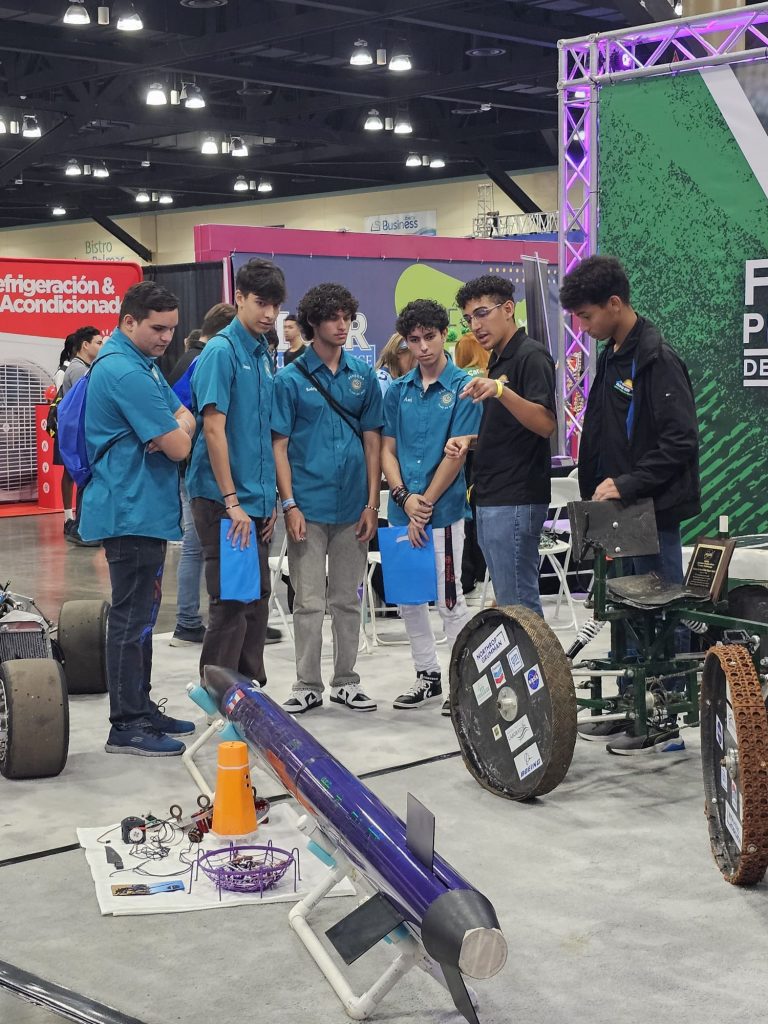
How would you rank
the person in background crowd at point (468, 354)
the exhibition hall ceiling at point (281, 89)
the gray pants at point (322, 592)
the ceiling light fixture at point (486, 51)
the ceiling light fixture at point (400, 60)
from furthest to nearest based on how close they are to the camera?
1. the ceiling light fixture at point (486, 51)
2. the ceiling light fixture at point (400, 60)
3. the exhibition hall ceiling at point (281, 89)
4. the person in background crowd at point (468, 354)
5. the gray pants at point (322, 592)

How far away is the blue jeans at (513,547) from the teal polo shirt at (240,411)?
2.78 ft

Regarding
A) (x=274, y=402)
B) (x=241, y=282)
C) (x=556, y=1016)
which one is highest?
(x=241, y=282)

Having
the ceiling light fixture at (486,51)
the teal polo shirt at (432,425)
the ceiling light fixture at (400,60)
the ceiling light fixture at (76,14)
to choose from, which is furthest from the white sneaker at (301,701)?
the ceiling light fixture at (486,51)

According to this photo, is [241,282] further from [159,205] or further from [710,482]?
[159,205]

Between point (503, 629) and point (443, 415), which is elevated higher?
point (443, 415)

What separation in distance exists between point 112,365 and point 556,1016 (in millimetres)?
2601

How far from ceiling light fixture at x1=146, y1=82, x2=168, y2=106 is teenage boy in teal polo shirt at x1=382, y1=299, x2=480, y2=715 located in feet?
39.8

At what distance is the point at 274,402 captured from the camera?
16.4 feet

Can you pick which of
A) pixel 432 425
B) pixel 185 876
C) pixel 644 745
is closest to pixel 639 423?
pixel 432 425

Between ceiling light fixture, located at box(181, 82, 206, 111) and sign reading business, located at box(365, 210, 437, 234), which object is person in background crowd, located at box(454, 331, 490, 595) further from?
sign reading business, located at box(365, 210, 437, 234)

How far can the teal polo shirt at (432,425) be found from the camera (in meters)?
5.05

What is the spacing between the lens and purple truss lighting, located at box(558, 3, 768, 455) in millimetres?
6285

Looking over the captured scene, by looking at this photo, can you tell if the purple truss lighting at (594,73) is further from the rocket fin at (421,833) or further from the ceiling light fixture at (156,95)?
the ceiling light fixture at (156,95)

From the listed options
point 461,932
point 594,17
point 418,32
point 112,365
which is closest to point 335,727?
point 112,365
